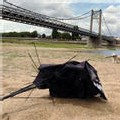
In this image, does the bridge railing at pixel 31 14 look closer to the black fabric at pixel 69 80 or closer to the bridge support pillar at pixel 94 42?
the bridge support pillar at pixel 94 42

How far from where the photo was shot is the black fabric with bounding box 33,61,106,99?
27.8 feet

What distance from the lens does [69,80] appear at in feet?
28.1

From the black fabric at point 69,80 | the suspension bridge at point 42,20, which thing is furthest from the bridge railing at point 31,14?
the black fabric at point 69,80

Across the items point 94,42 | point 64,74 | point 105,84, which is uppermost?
point 64,74

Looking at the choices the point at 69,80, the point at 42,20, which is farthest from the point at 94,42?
the point at 69,80

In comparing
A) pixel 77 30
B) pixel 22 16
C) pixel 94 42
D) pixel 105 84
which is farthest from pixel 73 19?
pixel 105 84

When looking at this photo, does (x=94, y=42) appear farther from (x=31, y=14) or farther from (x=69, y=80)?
(x=69, y=80)

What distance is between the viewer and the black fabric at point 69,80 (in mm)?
8469

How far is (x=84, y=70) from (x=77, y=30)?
6465cm

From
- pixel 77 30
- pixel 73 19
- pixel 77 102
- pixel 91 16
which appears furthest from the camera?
pixel 91 16

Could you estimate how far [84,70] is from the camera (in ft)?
27.8

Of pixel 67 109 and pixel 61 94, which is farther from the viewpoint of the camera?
pixel 61 94

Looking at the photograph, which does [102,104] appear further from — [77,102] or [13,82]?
[13,82]

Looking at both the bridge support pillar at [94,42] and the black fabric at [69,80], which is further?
the bridge support pillar at [94,42]
